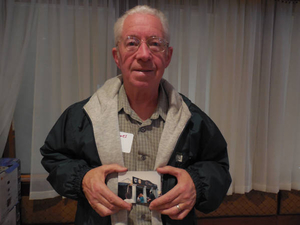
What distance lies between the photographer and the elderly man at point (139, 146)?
2.60 ft

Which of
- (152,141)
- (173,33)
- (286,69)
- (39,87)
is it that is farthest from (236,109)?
(39,87)

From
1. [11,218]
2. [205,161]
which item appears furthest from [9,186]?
[205,161]

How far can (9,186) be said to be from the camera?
5.44ft

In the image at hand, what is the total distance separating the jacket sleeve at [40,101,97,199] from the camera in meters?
0.83

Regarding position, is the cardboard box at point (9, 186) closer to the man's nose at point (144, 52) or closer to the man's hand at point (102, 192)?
the man's hand at point (102, 192)

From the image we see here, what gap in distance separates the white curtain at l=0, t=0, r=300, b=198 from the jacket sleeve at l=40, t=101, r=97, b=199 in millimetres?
977

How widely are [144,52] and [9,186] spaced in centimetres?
160

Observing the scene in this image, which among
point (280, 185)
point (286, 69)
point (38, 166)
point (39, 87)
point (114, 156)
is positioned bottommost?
point (280, 185)

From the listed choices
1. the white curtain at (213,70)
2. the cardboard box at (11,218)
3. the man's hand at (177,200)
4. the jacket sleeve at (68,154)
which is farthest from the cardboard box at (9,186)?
the man's hand at (177,200)

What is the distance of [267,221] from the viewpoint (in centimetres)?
219

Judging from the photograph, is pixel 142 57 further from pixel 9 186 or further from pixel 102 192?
pixel 9 186

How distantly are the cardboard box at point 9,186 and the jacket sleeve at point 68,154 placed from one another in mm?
964

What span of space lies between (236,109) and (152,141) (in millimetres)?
1378

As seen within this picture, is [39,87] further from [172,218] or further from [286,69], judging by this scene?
[286,69]
